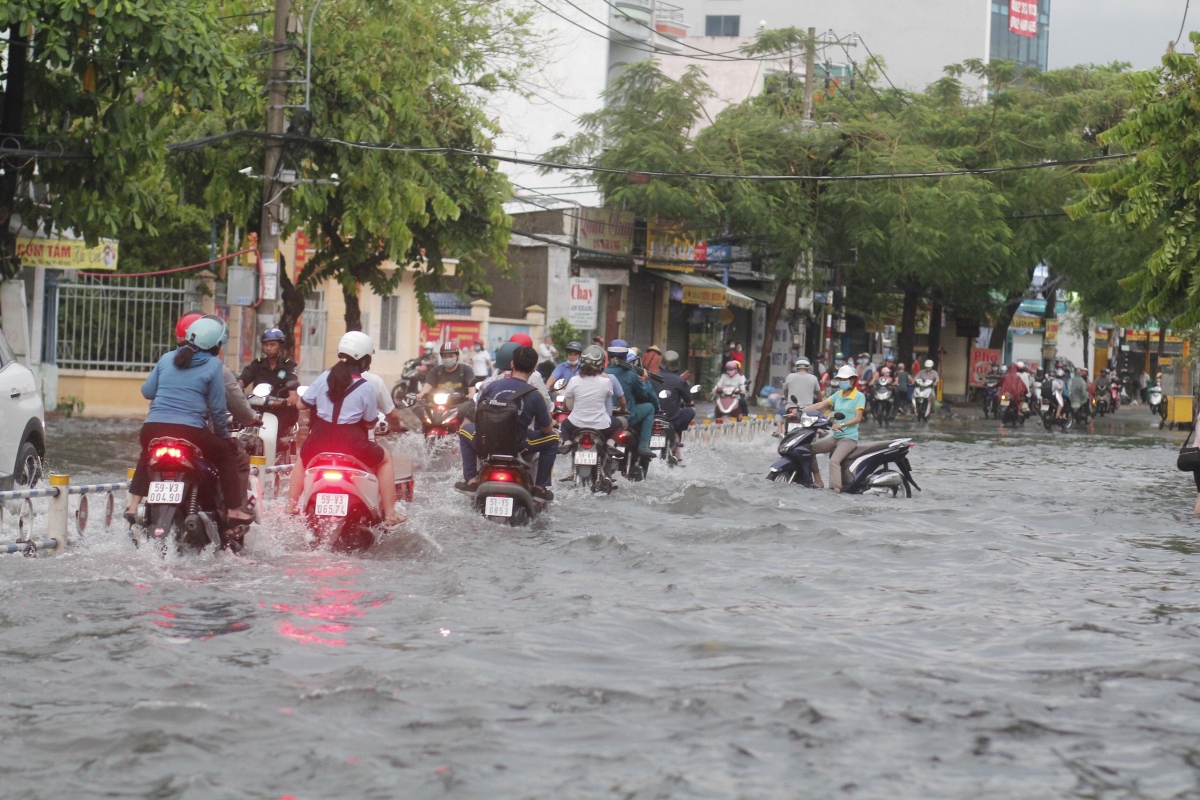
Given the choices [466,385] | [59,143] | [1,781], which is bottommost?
[1,781]

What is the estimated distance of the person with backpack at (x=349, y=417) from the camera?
9.61 meters

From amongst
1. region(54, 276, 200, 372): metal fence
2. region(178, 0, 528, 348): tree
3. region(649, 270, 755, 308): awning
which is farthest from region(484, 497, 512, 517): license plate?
region(649, 270, 755, 308): awning

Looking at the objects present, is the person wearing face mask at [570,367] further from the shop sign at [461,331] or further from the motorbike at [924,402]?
the motorbike at [924,402]

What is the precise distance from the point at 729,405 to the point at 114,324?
989cm

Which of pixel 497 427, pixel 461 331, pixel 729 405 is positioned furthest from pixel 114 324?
pixel 497 427

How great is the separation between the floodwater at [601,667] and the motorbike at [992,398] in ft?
98.9

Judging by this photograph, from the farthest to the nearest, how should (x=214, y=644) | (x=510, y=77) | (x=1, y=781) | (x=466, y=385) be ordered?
(x=510, y=77)
(x=466, y=385)
(x=214, y=644)
(x=1, y=781)

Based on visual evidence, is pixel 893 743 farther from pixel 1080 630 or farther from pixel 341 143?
pixel 341 143

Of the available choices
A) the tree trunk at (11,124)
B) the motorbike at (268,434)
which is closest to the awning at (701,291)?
the motorbike at (268,434)

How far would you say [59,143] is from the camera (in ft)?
45.4

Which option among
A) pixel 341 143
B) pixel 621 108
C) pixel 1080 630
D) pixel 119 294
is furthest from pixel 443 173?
pixel 1080 630

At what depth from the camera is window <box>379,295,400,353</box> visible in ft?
118

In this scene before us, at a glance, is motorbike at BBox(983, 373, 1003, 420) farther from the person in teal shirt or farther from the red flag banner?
the red flag banner

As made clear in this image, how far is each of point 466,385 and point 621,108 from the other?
20.2m
